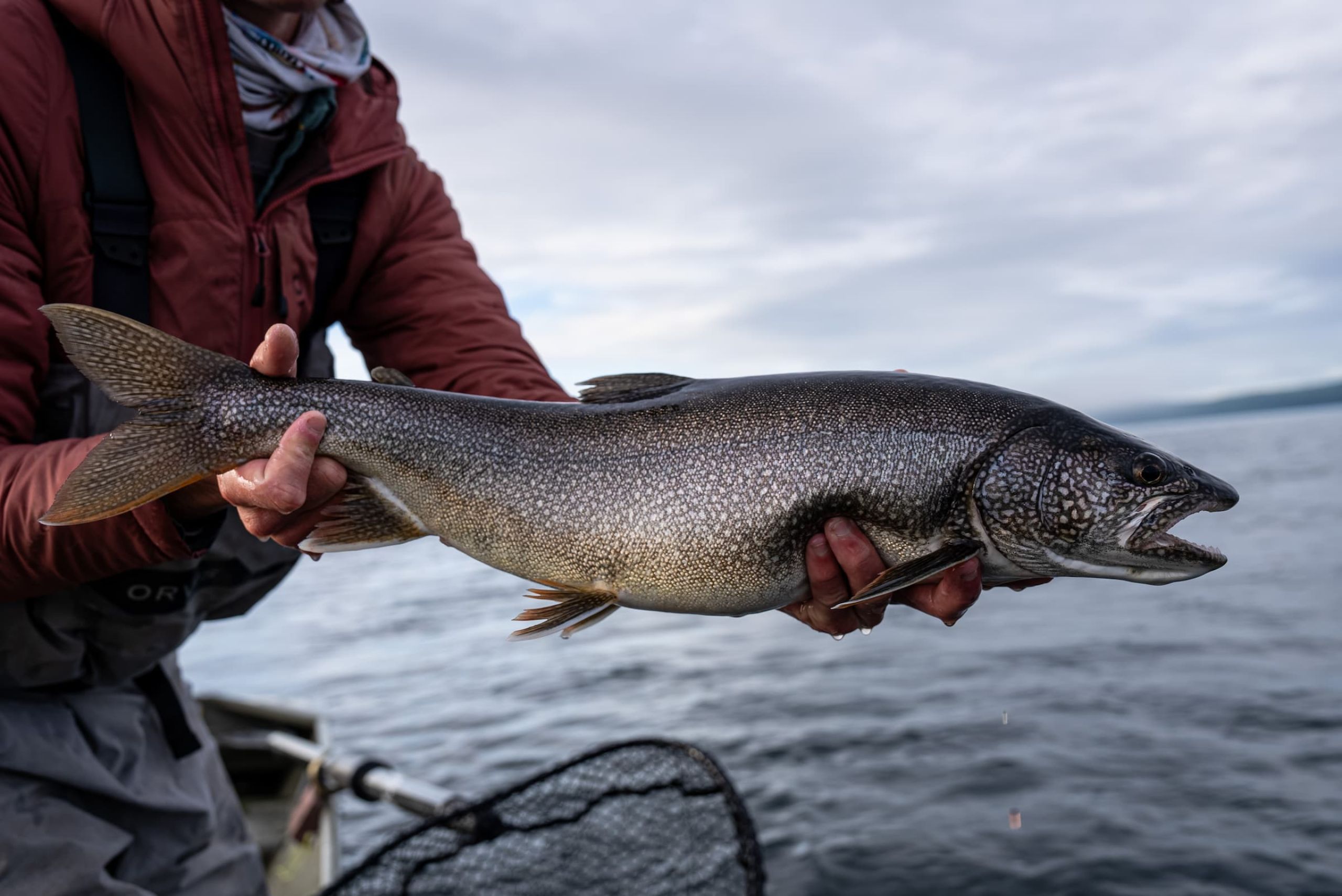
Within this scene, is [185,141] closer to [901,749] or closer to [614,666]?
[901,749]

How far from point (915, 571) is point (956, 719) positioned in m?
10.7

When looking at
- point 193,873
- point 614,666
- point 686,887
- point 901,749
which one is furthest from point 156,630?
point 614,666

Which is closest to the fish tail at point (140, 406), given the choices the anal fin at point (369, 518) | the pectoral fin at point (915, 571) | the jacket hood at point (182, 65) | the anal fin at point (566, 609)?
the anal fin at point (369, 518)

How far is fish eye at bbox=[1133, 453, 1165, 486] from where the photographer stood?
3.15m

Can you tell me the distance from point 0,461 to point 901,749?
1069cm

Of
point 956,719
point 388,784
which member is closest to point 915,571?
point 388,784

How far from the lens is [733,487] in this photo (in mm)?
3145

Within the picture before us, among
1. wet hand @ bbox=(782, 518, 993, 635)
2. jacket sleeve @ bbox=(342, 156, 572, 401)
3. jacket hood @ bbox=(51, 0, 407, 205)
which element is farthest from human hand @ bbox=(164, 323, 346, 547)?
wet hand @ bbox=(782, 518, 993, 635)

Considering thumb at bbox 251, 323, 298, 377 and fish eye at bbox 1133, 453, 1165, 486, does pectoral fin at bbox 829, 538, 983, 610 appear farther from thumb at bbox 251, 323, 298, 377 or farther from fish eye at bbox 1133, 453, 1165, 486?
thumb at bbox 251, 323, 298, 377

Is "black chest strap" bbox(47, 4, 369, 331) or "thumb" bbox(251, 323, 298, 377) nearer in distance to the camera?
"thumb" bbox(251, 323, 298, 377)

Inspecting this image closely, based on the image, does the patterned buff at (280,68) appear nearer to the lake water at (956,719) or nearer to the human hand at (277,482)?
the human hand at (277,482)

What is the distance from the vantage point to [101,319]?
2.88 metres

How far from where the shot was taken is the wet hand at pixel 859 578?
3109 mm

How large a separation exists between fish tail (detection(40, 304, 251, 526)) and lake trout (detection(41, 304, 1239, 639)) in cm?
4
